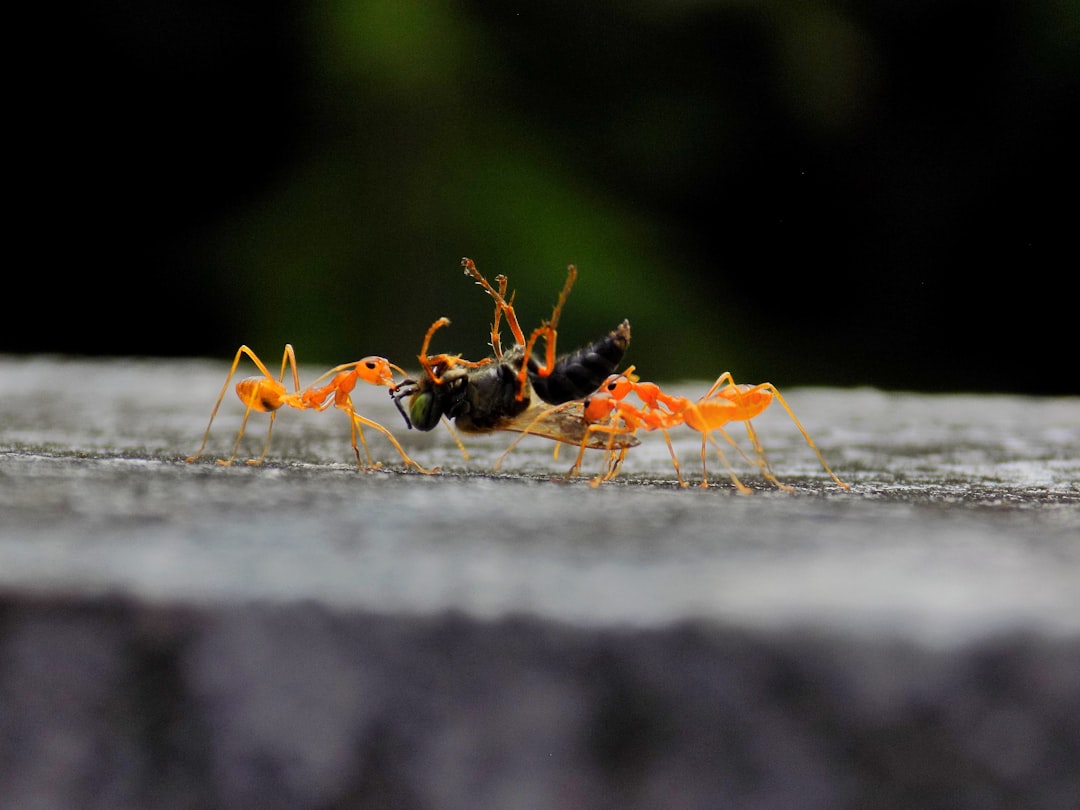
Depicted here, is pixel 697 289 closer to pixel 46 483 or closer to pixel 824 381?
pixel 824 381

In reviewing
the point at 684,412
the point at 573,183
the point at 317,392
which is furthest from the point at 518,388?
the point at 573,183

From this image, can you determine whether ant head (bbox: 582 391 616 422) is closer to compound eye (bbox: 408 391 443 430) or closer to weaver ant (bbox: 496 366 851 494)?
weaver ant (bbox: 496 366 851 494)

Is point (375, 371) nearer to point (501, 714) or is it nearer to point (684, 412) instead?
point (684, 412)

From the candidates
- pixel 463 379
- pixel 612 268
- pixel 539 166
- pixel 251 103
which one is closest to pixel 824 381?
pixel 612 268

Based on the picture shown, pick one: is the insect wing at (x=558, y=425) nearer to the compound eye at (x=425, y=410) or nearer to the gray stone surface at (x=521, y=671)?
the compound eye at (x=425, y=410)

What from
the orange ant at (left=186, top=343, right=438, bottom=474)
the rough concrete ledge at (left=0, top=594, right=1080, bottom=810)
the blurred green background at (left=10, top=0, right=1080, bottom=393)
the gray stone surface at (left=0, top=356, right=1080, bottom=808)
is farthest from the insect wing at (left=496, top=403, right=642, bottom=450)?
the blurred green background at (left=10, top=0, right=1080, bottom=393)
